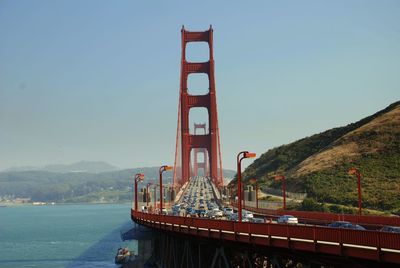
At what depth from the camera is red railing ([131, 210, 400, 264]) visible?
24853mm

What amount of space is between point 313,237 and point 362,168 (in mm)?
89444

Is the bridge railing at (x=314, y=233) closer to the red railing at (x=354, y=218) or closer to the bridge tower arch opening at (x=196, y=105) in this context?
the red railing at (x=354, y=218)

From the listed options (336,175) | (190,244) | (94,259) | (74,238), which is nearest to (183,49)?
(74,238)

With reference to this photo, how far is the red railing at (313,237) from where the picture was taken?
978 inches

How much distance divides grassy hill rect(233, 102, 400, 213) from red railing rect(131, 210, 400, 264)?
175 ft

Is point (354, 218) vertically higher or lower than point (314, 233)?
higher

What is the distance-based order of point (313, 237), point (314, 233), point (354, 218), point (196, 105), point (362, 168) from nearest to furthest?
point (314, 233) → point (313, 237) → point (354, 218) → point (362, 168) → point (196, 105)

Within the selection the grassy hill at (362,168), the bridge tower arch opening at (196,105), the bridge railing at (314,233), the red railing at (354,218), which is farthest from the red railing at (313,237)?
the bridge tower arch opening at (196,105)

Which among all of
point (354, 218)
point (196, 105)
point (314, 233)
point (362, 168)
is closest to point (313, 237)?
point (314, 233)

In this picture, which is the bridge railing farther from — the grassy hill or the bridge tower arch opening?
the bridge tower arch opening

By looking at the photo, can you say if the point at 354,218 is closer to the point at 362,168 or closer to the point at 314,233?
the point at 314,233

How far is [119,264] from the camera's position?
9344 cm

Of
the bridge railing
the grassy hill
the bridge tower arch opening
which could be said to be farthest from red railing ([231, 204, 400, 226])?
the bridge tower arch opening

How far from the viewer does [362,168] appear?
115 meters
